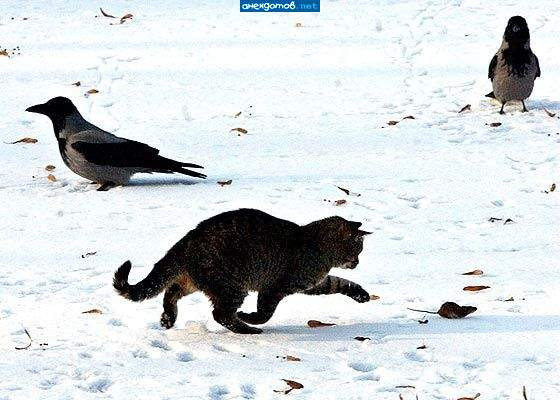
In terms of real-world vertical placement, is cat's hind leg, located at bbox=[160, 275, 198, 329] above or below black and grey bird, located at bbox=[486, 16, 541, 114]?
below

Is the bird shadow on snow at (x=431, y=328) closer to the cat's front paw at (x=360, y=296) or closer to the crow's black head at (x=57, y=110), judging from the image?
the cat's front paw at (x=360, y=296)

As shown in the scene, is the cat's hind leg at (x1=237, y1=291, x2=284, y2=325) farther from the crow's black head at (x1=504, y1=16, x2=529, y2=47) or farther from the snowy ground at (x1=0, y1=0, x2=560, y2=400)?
the crow's black head at (x1=504, y1=16, x2=529, y2=47)

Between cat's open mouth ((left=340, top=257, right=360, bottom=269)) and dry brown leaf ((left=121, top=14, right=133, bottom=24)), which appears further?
dry brown leaf ((left=121, top=14, right=133, bottom=24))

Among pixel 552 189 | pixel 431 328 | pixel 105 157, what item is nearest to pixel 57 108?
pixel 105 157

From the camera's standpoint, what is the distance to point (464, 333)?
563 cm

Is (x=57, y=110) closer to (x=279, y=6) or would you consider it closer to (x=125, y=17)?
(x=125, y=17)

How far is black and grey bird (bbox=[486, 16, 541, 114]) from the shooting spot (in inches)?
465

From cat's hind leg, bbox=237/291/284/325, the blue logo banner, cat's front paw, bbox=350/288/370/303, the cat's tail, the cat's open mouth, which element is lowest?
cat's front paw, bbox=350/288/370/303

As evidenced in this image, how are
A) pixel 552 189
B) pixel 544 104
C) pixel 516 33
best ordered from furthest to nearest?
pixel 544 104 → pixel 516 33 → pixel 552 189

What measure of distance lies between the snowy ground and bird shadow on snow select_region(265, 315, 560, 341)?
0.02 meters

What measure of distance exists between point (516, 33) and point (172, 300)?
771 cm

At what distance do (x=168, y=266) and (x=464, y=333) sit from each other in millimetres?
1617

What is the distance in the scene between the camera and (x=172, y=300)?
18.5 feet

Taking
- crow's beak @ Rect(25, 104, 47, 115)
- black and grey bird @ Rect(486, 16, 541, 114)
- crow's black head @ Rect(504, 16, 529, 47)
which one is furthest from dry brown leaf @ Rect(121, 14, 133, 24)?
crow's beak @ Rect(25, 104, 47, 115)
